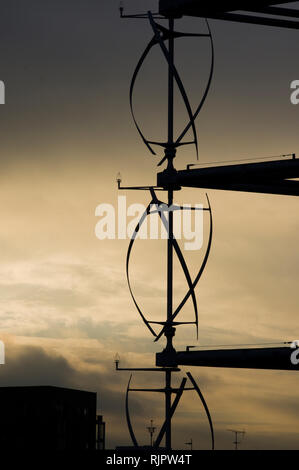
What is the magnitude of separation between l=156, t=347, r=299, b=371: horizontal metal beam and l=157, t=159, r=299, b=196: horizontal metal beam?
46.0 ft

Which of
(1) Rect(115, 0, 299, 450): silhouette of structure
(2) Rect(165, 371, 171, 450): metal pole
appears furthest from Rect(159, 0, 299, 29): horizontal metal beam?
(2) Rect(165, 371, 171, 450): metal pole

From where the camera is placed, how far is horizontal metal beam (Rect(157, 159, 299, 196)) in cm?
8894

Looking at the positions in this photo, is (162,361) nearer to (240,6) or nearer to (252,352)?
(252,352)

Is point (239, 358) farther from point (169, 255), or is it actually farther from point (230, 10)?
point (230, 10)

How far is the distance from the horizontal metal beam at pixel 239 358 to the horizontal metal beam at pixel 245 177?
46.0 feet

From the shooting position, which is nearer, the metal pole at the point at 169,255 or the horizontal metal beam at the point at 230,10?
the horizontal metal beam at the point at 230,10

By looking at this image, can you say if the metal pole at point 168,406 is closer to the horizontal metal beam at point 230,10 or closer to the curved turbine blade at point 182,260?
the curved turbine blade at point 182,260

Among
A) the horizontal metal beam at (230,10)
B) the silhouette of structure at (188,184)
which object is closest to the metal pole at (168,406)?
the silhouette of structure at (188,184)

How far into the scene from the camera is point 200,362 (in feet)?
307

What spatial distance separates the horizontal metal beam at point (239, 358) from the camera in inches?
3361

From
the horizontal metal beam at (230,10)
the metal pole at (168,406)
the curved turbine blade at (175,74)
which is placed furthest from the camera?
the metal pole at (168,406)

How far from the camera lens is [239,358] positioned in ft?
294

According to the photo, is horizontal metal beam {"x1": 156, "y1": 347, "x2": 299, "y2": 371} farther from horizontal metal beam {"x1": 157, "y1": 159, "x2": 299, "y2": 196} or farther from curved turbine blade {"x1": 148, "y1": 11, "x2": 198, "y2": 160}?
curved turbine blade {"x1": 148, "y1": 11, "x2": 198, "y2": 160}
